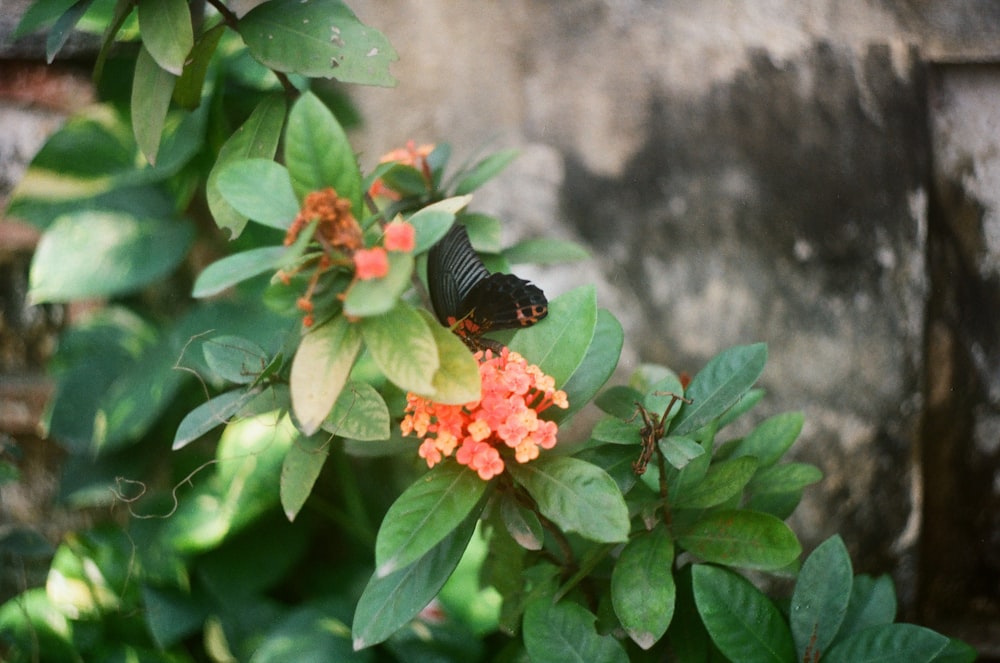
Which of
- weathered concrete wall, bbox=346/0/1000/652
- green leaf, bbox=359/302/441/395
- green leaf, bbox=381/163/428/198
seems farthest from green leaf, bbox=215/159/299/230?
weathered concrete wall, bbox=346/0/1000/652

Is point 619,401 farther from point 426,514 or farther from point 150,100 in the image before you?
point 150,100

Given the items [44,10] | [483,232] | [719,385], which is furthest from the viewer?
[483,232]

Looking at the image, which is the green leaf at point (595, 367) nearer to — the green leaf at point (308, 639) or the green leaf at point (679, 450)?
the green leaf at point (679, 450)

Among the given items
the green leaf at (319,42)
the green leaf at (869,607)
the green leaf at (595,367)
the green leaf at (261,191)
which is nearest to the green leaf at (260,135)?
the green leaf at (319,42)

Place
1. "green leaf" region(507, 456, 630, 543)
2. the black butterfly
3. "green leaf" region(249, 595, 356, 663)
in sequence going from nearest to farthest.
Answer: "green leaf" region(507, 456, 630, 543)
the black butterfly
"green leaf" region(249, 595, 356, 663)

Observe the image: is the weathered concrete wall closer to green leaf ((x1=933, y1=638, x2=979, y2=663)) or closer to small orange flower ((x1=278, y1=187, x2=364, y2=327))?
green leaf ((x1=933, y1=638, x2=979, y2=663))

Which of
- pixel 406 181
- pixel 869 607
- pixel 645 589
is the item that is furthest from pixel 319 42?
pixel 869 607
